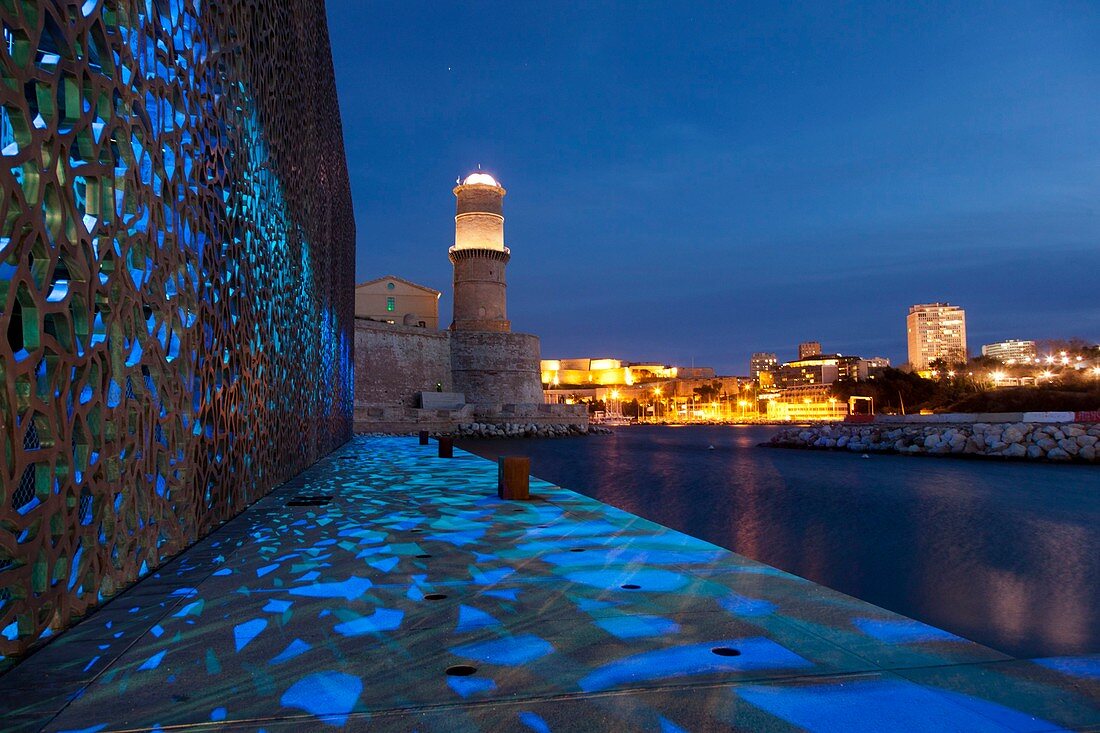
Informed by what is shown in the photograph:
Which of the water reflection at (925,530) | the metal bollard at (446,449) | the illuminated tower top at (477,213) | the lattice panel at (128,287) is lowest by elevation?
the water reflection at (925,530)

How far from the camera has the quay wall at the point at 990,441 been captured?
2309cm

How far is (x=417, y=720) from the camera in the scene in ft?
7.23

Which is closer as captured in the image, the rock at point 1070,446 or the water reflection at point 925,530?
the water reflection at point 925,530

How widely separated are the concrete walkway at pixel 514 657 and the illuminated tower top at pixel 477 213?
144 ft

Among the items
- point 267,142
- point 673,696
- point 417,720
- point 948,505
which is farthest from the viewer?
point 948,505

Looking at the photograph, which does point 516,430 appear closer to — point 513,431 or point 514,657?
point 513,431

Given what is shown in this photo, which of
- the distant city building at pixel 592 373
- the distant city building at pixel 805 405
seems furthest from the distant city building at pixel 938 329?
the distant city building at pixel 592 373

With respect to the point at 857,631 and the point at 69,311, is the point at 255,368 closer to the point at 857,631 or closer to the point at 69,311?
the point at 69,311

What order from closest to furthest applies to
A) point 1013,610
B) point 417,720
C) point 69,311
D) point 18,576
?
point 417,720, point 18,576, point 69,311, point 1013,610

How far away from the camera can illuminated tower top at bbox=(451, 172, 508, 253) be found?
47469 mm

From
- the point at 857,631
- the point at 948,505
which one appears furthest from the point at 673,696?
the point at 948,505

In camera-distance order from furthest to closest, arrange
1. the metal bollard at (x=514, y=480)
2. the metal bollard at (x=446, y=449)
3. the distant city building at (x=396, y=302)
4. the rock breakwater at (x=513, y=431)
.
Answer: the distant city building at (x=396, y=302), the rock breakwater at (x=513, y=431), the metal bollard at (x=446, y=449), the metal bollard at (x=514, y=480)

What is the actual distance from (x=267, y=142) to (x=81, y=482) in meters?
5.68

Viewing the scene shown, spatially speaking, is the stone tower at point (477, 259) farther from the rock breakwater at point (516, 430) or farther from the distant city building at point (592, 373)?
the distant city building at point (592, 373)
